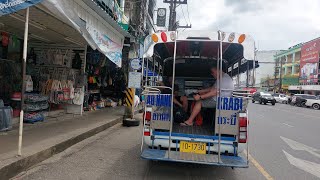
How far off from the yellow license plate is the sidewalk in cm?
282

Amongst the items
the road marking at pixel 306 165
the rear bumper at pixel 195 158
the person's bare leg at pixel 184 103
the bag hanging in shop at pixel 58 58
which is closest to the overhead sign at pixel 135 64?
the bag hanging in shop at pixel 58 58

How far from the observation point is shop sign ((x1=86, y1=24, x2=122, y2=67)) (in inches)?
400

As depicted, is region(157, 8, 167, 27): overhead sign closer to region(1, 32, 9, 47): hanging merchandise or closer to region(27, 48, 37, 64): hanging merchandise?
region(27, 48, 37, 64): hanging merchandise

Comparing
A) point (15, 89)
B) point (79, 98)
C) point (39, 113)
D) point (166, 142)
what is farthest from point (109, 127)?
point (166, 142)

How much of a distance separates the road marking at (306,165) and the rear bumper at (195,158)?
200cm

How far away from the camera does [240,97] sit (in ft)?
19.9

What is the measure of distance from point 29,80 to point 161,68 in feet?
13.7

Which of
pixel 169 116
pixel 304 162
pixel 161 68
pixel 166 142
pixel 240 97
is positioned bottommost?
pixel 304 162

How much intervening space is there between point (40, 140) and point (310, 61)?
63.4 metres

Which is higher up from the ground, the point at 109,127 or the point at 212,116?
the point at 212,116

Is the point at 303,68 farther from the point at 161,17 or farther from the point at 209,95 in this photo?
the point at 209,95

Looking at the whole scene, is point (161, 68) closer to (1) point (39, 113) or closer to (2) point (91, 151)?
(2) point (91, 151)

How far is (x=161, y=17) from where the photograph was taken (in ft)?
92.6

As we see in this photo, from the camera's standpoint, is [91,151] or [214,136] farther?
[91,151]
